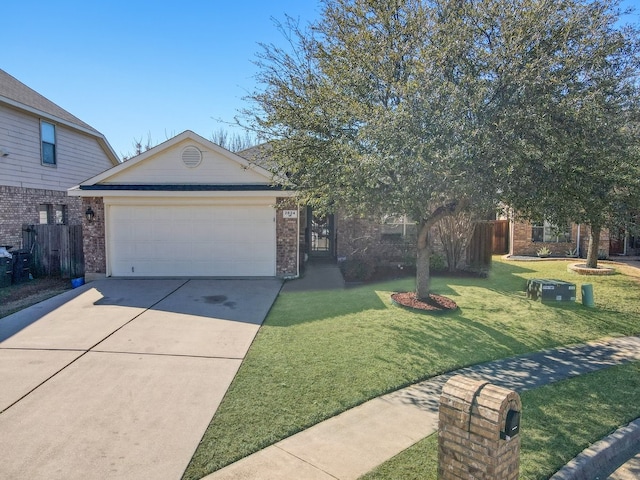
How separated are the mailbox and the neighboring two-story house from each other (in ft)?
44.4

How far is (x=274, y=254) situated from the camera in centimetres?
1241

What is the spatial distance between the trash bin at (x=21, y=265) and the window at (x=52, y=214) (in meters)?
3.33

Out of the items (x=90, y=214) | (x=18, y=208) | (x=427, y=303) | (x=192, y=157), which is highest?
(x=192, y=157)

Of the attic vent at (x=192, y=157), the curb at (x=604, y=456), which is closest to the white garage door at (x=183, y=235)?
the attic vent at (x=192, y=157)

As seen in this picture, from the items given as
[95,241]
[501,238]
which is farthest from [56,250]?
[501,238]

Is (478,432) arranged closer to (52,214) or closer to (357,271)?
(357,271)

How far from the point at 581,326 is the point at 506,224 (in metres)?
12.3

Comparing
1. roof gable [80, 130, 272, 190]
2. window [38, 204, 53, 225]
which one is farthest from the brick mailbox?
window [38, 204, 53, 225]

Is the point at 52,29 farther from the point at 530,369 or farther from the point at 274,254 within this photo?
the point at 530,369

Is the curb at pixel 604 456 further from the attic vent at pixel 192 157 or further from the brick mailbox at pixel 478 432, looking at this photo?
the attic vent at pixel 192 157

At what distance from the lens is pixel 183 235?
40.7 ft

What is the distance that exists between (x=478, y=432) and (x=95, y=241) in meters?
12.2

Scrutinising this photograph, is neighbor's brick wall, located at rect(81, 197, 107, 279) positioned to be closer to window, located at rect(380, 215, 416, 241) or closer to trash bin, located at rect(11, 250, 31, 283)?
trash bin, located at rect(11, 250, 31, 283)

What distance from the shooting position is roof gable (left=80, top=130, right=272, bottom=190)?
12.2 meters
